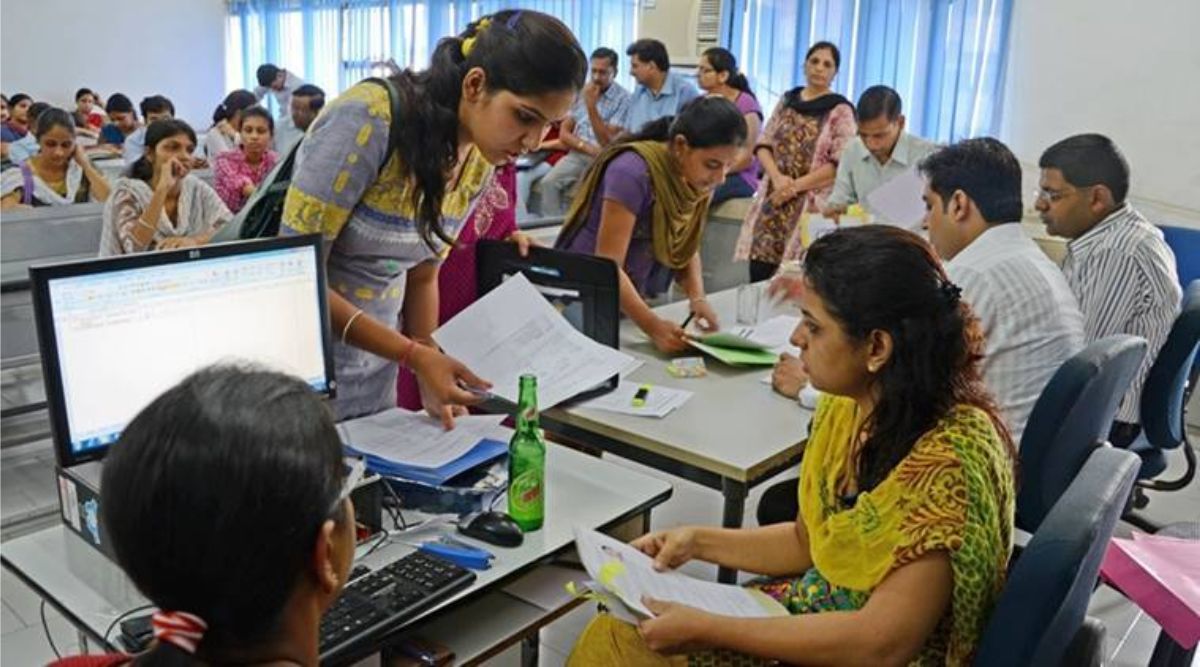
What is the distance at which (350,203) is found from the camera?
151cm

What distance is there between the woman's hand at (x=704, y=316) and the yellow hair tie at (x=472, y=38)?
1.12 m

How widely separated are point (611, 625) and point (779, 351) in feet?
3.48

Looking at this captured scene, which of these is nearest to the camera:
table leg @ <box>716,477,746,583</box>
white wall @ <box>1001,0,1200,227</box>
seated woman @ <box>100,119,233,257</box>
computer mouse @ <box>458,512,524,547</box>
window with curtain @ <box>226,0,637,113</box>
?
computer mouse @ <box>458,512,524,547</box>

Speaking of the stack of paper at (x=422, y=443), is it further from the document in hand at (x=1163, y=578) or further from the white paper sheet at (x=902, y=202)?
the white paper sheet at (x=902, y=202)

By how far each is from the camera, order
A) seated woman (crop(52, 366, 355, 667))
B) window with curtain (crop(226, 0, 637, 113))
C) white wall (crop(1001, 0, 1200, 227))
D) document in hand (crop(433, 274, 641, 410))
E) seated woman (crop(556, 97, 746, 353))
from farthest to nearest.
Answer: window with curtain (crop(226, 0, 637, 113)), white wall (crop(1001, 0, 1200, 227)), seated woman (crop(556, 97, 746, 353)), document in hand (crop(433, 274, 641, 410)), seated woman (crop(52, 366, 355, 667))

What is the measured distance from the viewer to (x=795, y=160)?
446cm

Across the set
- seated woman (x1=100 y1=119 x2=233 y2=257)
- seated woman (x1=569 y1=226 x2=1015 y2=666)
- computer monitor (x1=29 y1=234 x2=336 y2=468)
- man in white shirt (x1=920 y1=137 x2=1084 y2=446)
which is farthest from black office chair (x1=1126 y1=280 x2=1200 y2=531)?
seated woman (x1=100 y1=119 x2=233 y2=257)

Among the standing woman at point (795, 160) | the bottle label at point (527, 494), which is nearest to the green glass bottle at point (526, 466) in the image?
the bottle label at point (527, 494)

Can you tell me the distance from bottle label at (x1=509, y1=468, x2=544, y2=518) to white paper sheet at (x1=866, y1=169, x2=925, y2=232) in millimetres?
2059

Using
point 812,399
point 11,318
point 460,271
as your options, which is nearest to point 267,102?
point 11,318

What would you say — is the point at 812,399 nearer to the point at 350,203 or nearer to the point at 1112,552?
the point at 1112,552

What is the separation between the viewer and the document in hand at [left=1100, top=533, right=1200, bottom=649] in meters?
1.55

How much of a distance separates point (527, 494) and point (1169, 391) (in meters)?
1.95

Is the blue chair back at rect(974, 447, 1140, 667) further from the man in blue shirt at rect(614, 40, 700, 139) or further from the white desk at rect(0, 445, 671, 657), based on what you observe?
the man in blue shirt at rect(614, 40, 700, 139)
